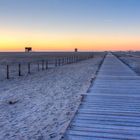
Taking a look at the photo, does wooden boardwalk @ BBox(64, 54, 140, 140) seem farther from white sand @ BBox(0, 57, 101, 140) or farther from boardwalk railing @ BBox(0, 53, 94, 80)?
boardwalk railing @ BBox(0, 53, 94, 80)

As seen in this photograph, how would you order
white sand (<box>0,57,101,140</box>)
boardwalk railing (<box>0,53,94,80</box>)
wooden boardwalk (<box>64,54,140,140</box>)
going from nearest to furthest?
wooden boardwalk (<box>64,54,140,140</box>) → white sand (<box>0,57,101,140</box>) → boardwalk railing (<box>0,53,94,80</box>)

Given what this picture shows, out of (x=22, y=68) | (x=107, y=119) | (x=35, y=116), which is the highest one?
(x=107, y=119)

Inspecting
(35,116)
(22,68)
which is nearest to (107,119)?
(35,116)

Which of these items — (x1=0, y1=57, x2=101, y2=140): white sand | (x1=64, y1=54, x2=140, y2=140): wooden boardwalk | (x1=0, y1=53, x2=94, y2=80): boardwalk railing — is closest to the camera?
(x1=64, y1=54, x2=140, y2=140): wooden boardwalk

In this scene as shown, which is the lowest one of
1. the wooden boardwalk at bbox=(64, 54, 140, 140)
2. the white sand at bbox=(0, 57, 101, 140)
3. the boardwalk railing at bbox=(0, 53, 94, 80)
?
the boardwalk railing at bbox=(0, 53, 94, 80)

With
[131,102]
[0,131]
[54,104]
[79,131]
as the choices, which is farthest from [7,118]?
[131,102]

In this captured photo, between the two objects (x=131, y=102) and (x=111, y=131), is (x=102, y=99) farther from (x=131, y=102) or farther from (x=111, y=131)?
(x=111, y=131)

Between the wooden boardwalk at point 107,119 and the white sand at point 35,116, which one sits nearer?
the wooden boardwalk at point 107,119

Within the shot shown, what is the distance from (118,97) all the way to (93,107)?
211 cm

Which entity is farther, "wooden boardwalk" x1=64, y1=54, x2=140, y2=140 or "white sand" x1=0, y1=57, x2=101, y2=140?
"white sand" x1=0, y1=57, x2=101, y2=140

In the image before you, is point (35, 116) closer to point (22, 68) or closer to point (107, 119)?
point (107, 119)

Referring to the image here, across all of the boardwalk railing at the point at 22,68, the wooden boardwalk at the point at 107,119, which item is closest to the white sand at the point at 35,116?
the wooden boardwalk at the point at 107,119

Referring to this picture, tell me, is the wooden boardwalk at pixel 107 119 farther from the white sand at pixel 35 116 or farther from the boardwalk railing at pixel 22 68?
the boardwalk railing at pixel 22 68

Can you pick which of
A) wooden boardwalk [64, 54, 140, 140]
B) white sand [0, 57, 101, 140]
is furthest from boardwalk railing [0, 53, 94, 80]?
wooden boardwalk [64, 54, 140, 140]
